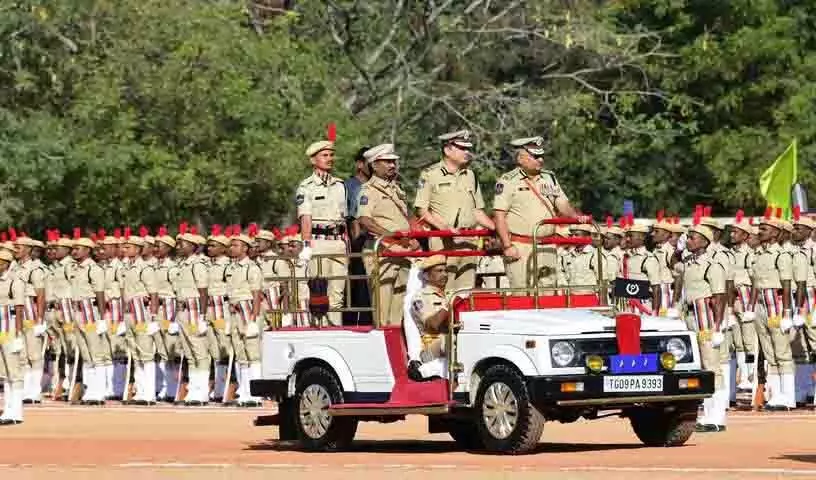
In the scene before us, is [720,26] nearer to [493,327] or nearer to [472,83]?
[472,83]

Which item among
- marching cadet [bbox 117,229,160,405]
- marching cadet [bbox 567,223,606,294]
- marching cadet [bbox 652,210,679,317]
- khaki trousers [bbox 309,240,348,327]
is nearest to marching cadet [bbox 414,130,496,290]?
khaki trousers [bbox 309,240,348,327]

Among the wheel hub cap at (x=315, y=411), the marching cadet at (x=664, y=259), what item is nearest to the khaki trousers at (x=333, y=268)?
the wheel hub cap at (x=315, y=411)

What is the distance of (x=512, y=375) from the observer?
18.7 meters

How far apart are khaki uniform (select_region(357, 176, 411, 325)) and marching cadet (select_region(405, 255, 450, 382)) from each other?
517mm

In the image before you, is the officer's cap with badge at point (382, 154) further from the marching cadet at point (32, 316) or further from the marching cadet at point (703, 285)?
the marching cadet at point (32, 316)

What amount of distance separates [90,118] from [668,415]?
20112 millimetres

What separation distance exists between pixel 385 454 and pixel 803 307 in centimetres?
885

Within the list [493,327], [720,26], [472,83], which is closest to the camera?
[493,327]

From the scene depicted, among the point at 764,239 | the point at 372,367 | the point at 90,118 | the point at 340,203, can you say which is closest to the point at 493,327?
the point at 372,367

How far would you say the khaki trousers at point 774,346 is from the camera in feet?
89.6

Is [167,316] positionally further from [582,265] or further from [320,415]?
[320,415]

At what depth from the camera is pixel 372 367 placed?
19969 millimetres

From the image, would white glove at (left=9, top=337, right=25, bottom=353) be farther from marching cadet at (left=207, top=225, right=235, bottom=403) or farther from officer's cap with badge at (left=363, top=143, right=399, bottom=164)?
officer's cap with badge at (left=363, top=143, right=399, bottom=164)

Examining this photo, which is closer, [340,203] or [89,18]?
[340,203]
